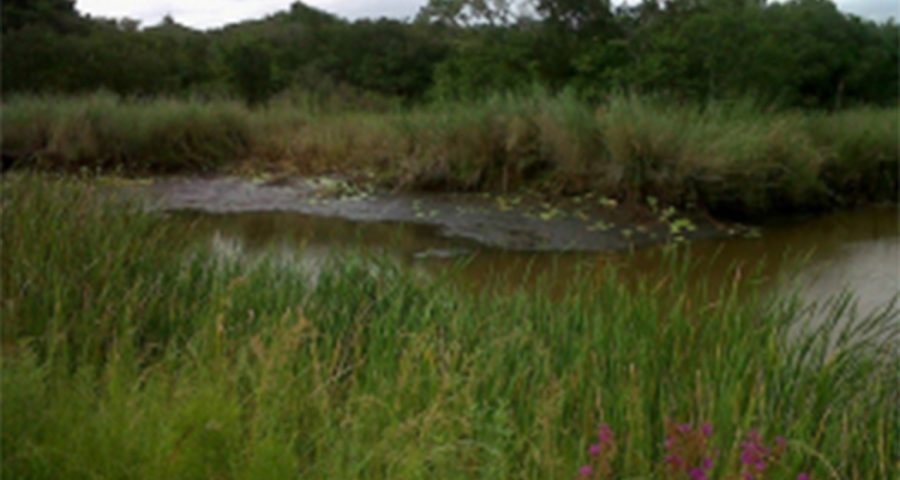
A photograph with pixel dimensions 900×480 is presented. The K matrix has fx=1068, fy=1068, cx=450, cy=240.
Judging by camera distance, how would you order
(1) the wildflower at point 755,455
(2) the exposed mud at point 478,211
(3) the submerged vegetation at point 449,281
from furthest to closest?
(2) the exposed mud at point 478,211
(3) the submerged vegetation at point 449,281
(1) the wildflower at point 755,455

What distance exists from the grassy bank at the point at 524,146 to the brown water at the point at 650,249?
2.46 feet

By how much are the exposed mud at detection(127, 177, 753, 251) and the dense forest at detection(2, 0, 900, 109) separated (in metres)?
2.20

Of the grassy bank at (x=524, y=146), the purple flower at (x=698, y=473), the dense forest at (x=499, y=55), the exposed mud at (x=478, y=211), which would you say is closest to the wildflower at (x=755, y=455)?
the purple flower at (x=698, y=473)

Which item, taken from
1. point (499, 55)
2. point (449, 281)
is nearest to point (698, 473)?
point (449, 281)

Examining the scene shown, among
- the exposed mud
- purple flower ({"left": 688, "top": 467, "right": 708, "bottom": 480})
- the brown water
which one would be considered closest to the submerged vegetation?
purple flower ({"left": 688, "top": 467, "right": 708, "bottom": 480})

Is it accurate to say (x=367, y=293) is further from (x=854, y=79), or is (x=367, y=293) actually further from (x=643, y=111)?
(x=854, y=79)

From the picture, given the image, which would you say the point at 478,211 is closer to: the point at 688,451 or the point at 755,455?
the point at 688,451

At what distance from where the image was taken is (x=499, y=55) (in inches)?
707

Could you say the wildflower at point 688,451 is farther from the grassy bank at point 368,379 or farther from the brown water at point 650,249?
the brown water at point 650,249

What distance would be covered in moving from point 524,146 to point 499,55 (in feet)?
21.1

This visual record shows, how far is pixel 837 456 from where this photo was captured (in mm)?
3535

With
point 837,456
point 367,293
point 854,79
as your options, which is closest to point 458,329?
point 367,293

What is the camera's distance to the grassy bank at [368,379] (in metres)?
2.95

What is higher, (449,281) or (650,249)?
(449,281)
